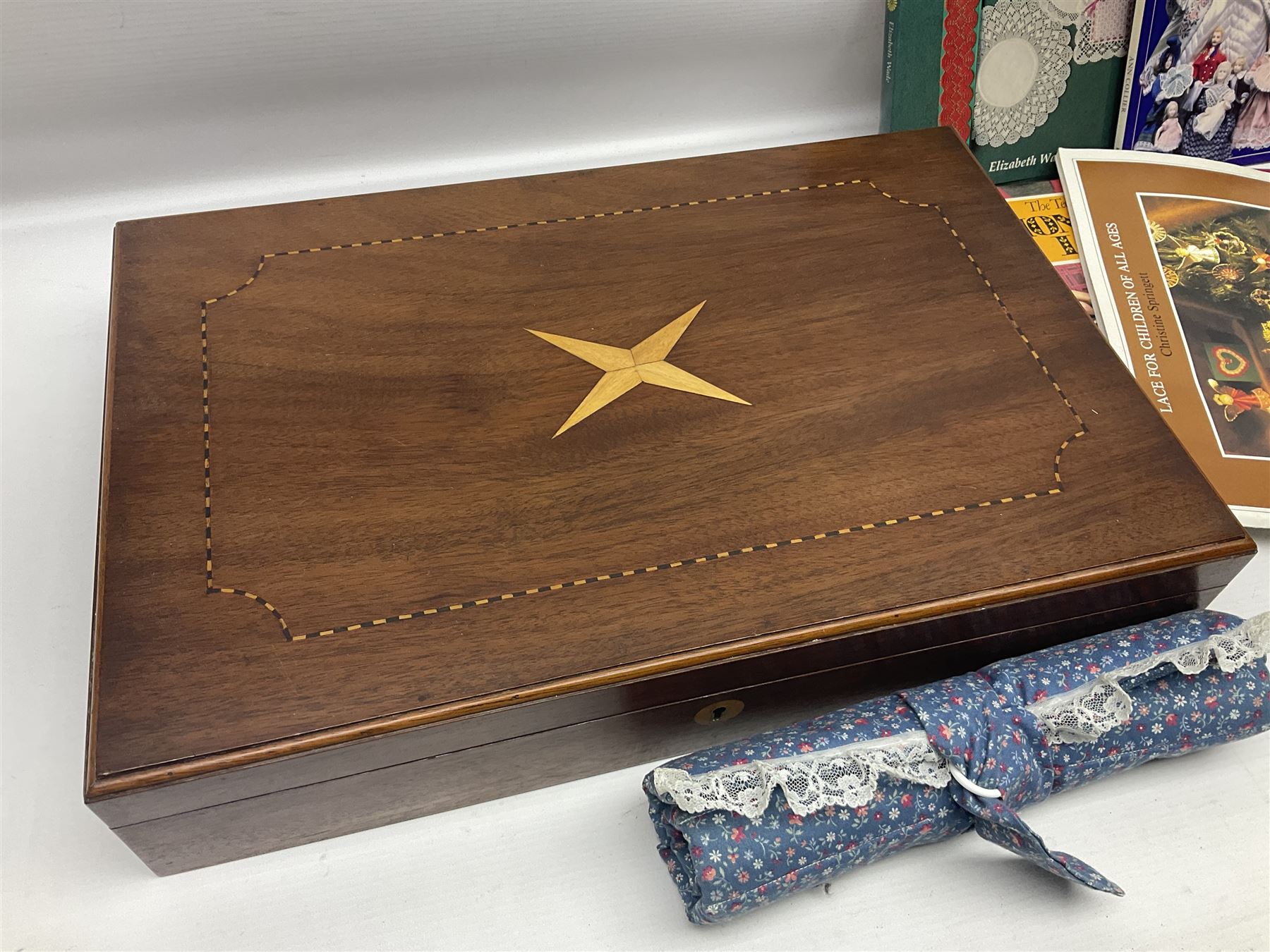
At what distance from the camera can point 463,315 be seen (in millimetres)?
1398

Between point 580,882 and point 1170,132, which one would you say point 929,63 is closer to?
point 1170,132

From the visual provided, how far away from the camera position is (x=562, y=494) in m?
1.23

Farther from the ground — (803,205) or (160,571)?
(803,205)

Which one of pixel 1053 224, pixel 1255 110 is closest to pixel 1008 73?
pixel 1053 224

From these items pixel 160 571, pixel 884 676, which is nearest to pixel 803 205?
pixel 884 676

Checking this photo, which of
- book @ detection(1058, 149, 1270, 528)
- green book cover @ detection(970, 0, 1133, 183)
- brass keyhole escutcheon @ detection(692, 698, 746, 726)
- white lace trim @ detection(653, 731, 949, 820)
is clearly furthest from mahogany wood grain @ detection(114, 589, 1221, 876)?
green book cover @ detection(970, 0, 1133, 183)

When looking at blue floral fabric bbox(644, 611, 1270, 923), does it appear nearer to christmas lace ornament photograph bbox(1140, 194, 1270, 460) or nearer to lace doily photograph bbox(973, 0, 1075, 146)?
christmas lace ornament photograph bbox(1140, 194, 1270, 460)

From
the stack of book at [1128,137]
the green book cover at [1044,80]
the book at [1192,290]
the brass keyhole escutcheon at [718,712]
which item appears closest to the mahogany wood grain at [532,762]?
the brass keyhole escutcheon at [718,712]

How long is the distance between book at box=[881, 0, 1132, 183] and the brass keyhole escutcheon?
938mm

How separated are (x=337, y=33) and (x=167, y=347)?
60 cm

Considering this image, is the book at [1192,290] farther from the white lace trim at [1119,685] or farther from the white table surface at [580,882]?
the white table surface at [580,882]

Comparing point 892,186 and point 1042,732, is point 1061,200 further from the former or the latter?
point 1042,732

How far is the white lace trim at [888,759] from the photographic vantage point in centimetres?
106

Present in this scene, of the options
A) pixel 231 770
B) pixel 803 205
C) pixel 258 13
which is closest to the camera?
pixel 231 770
